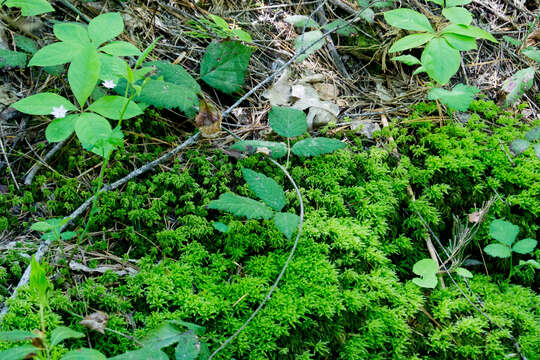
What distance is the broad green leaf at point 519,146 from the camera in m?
2.95

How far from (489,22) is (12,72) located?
4.16 meters

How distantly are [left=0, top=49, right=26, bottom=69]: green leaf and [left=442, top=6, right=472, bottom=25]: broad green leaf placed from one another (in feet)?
9.04

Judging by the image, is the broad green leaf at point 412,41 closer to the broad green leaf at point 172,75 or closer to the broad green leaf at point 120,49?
the broad green leaf at point 172,75

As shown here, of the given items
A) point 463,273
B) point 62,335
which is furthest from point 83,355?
point 463,273

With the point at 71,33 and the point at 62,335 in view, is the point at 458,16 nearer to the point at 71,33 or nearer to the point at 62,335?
the point at 71,33

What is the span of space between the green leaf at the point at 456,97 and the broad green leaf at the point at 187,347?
2.31 m

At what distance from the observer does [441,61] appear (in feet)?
8.57

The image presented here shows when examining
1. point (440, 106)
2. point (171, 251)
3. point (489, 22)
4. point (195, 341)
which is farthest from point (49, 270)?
point (489, 22)

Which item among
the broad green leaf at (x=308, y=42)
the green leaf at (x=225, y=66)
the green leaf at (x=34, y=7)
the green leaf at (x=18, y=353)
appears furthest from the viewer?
the broad green leaf at (x=308, y=42)

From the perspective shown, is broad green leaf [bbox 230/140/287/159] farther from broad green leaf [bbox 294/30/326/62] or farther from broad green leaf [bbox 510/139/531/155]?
broad green leaf [bbox 510/139/531/155]

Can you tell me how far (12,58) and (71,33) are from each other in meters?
0.51

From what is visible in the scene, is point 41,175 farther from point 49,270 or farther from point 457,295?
point 457,295

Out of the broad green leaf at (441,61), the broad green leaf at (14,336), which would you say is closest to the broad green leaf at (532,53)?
the broad green leaf at (441,61)

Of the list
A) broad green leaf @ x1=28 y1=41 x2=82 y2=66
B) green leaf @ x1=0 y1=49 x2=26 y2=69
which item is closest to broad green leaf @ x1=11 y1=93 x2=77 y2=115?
broad green leaf @ x1=28 y1=41 x2=82 y2=66
